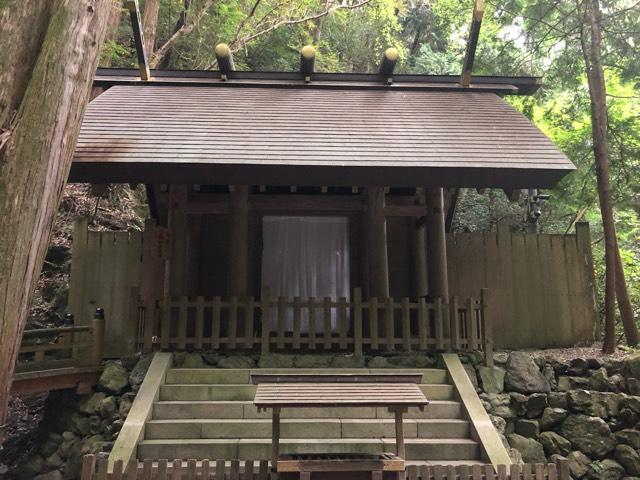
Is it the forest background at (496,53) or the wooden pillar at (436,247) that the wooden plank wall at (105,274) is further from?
the wooden pillar at (436,247)

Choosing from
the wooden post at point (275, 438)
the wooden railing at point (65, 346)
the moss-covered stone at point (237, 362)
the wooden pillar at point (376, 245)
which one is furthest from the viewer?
the wooden pillar at point (376, 245)

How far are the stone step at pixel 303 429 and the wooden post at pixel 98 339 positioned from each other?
1.75 metres

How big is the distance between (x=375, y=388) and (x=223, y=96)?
19.4 ft

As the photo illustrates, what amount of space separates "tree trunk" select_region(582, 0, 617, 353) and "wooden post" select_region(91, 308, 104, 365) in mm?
7296

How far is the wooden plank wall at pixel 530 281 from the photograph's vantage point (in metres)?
8.41

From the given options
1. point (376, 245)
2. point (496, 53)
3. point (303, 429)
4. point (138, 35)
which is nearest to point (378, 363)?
point (303, 429)

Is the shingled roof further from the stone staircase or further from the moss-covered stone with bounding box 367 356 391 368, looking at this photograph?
the stone staircase

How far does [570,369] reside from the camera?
21.1ft

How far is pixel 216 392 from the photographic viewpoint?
606 cm

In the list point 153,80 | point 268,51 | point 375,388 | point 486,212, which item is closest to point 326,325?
point 375,388

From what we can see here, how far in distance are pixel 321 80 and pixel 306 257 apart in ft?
10.9

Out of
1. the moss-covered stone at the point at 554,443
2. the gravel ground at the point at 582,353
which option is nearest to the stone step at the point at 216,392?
the moss-covered stone at the point at 554,443

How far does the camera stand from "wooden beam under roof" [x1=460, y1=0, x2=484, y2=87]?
25.6ft

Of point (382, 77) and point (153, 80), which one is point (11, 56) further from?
point (382, 77)
